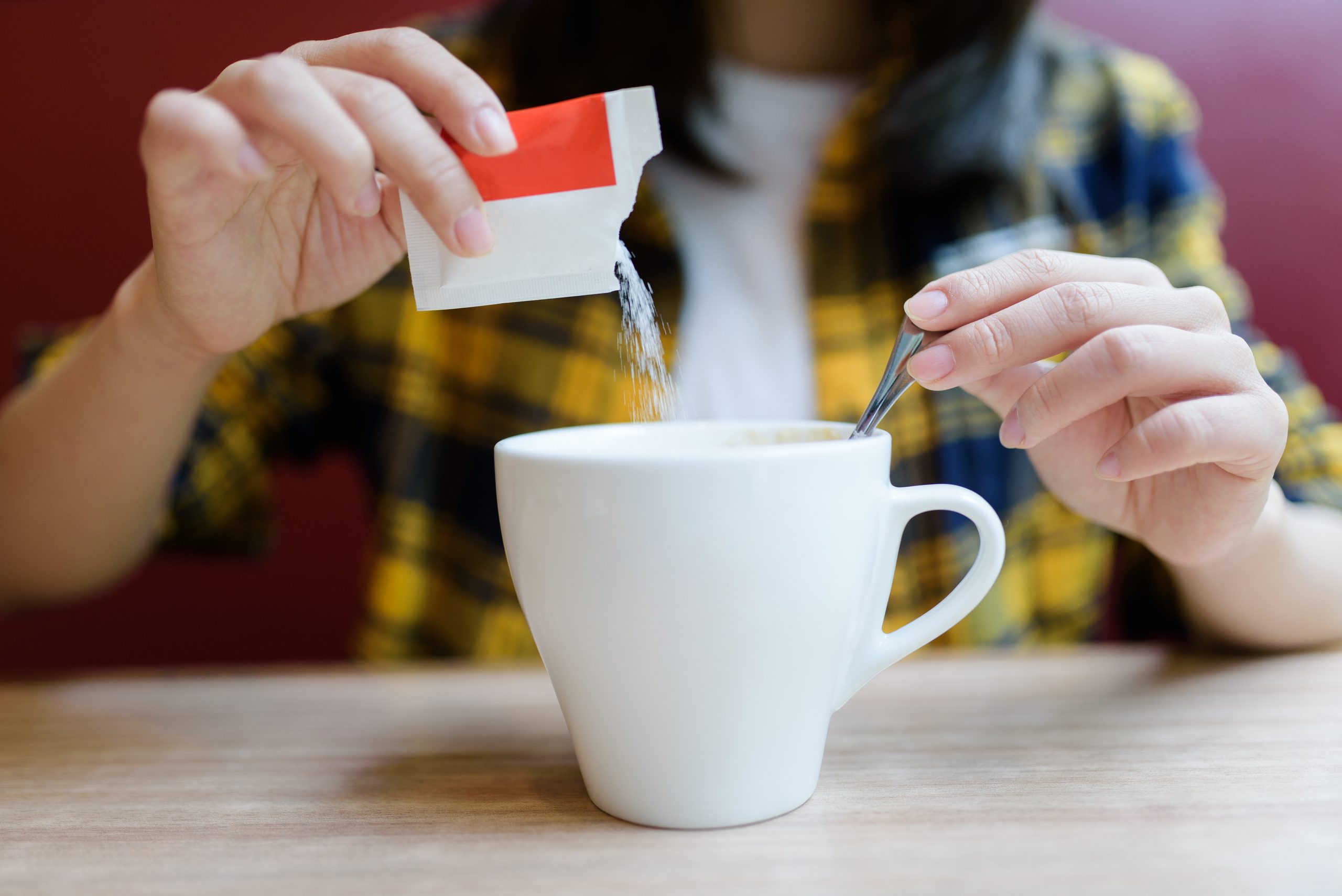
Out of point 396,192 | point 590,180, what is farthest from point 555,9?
point 590,180


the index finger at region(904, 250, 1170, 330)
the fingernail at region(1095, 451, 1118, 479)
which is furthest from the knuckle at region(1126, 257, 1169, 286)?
the fingernail at region(1095, 451, 1118, 479)

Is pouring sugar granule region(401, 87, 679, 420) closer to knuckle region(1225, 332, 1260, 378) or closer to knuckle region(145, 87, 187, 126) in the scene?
knuckle region(145, 87, 187, 126)

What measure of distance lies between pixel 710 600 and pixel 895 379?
0.17m

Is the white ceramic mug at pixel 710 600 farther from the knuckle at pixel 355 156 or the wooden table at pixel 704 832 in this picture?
the knuckle at pixel 355 156

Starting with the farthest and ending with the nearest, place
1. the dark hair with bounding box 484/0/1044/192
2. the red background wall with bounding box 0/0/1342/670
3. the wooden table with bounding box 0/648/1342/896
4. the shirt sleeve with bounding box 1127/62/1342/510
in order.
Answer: the red background wall with bounding box 0/0/1342/670 → the dark hair with bounding box 484/0/1044/192 → the shirt sleeve with bounding box 1127/62/1342/510 → the wooden table with bounding box 0/648/1342/896

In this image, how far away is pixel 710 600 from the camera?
39 centimetres

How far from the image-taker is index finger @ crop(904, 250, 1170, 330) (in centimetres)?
47

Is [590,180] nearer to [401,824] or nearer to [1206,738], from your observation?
[401,824]

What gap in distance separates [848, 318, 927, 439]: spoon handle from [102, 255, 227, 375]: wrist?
436mm

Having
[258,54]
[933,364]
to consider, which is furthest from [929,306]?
[258,54]

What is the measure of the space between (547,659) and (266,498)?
71cm

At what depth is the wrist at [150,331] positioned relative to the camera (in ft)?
2.02

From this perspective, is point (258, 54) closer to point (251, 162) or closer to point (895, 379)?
point (251, 162)

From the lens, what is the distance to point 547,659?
1.46 ft
